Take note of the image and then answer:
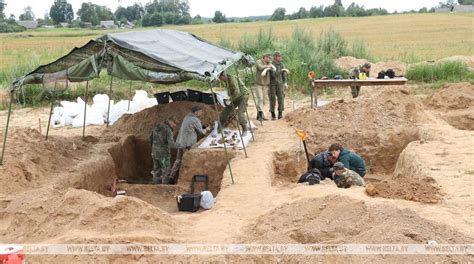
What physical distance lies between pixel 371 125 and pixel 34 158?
720cm

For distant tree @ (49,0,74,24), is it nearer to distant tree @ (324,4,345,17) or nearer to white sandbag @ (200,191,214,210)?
distant tree @ (324,4,345,17)

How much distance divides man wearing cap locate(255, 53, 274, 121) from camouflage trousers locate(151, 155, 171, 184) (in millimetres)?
3590

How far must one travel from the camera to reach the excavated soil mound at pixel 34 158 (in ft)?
32.2

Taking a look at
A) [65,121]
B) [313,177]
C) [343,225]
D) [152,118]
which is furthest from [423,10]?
[343,225]

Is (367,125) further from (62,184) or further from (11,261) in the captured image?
(11,261)

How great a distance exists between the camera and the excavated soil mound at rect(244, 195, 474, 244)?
21.9 ft

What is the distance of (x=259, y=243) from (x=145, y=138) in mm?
7011

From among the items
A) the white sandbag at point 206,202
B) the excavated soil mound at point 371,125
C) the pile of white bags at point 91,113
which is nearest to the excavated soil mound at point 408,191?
the white sandbag at point 206,202

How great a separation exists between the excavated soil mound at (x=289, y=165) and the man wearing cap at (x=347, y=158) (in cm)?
154

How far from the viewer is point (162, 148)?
1191 centimetres

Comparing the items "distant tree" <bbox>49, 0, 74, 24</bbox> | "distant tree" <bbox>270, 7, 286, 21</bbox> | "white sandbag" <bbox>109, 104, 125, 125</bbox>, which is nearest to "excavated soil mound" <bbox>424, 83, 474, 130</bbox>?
"white sandbag" <bbox>109, 104, 125, 125</bbox>

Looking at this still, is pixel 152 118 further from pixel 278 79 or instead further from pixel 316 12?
pixel 316 12

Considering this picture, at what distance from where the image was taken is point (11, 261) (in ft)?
16.1

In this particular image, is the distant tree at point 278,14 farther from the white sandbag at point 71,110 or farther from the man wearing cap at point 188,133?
the man wearing cap at point 188,133
